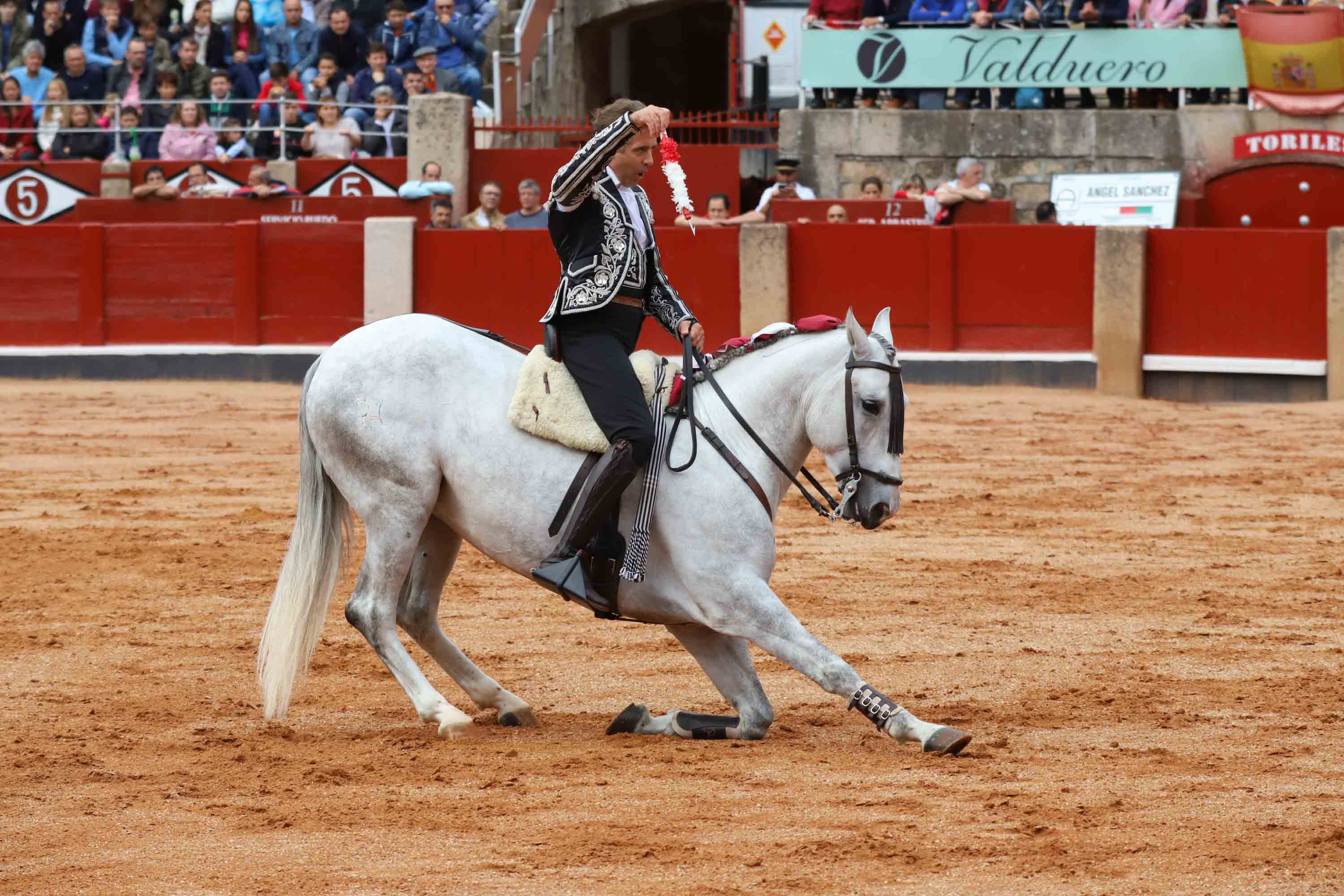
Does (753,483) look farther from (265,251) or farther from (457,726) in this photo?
(265,251)

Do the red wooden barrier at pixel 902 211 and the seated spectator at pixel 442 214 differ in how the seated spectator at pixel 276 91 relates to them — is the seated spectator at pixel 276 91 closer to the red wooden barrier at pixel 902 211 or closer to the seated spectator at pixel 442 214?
the seated spectator at pixel 442 214

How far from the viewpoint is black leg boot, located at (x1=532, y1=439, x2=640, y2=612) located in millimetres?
5191

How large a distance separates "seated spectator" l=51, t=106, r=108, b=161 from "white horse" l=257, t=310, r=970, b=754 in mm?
13183

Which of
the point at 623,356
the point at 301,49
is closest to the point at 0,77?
the point at 301,49

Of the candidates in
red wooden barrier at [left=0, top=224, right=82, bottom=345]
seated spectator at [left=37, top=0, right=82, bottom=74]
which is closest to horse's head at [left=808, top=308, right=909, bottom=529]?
red wooden barrier at [left=0, top=224, right=82, bottom=345]

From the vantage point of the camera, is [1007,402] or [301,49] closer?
[1007,402]

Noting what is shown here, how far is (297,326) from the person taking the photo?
15.4m

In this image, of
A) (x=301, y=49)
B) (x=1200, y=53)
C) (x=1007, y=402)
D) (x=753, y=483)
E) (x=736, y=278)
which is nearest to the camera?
(x=753, y=483)

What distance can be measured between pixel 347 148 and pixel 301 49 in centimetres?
137

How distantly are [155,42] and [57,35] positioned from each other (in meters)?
1.25

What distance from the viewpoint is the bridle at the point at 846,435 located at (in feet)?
17.0

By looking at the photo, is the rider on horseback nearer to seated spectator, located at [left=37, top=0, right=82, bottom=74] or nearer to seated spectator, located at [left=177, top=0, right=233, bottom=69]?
seated spectator, located at [left=177, top=0, right=233, bottom=69]

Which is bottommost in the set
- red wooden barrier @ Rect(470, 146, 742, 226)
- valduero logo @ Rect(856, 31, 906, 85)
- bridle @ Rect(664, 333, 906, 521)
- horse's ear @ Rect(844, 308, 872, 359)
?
bridle @ Rect(664, 333, 906, 521)

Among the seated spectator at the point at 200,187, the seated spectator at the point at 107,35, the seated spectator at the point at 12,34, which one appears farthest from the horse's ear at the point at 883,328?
the seated spectator at the point at 12,34
